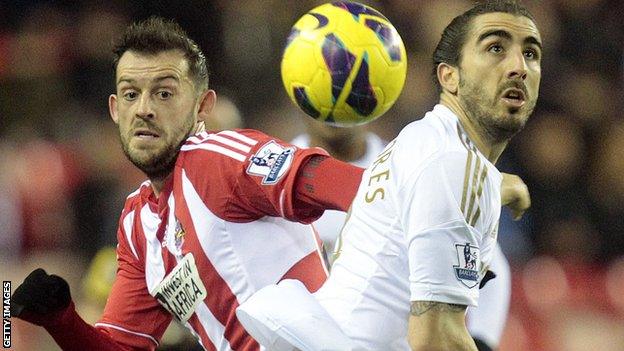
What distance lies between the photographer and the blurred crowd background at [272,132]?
7.12m

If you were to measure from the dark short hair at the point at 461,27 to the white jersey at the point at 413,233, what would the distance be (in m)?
0.23

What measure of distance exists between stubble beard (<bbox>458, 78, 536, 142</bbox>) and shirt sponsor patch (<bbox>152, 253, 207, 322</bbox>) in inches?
44.3

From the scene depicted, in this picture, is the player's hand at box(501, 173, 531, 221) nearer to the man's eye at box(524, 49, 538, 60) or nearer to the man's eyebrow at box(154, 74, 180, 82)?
the man's eye at box(524, 49, 538, 60)

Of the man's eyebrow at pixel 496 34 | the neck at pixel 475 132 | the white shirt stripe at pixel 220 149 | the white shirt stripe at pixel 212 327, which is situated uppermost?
the man's eyebrow at pixel 496 34

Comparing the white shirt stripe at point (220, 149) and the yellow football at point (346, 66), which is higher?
the yellow football at point (346, 66)

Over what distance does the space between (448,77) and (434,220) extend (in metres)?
0.69

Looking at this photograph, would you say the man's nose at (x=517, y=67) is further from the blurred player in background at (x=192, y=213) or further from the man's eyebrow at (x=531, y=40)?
the blurred player in background at (x=192, y=213)

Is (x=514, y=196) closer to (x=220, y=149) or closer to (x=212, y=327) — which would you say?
(x=220, y=149)

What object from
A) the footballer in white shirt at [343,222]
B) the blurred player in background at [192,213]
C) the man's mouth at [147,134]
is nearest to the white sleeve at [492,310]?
the footballer in white shirt at [343,222]

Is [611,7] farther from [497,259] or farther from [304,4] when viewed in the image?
[497,259]

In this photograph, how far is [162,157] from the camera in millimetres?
4043

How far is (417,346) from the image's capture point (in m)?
2.99

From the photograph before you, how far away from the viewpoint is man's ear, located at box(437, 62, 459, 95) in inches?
137

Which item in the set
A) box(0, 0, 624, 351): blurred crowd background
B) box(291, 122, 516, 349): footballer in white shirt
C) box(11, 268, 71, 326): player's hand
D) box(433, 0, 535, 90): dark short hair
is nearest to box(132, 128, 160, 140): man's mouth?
box(11, 268, 71, 326): player's hand
